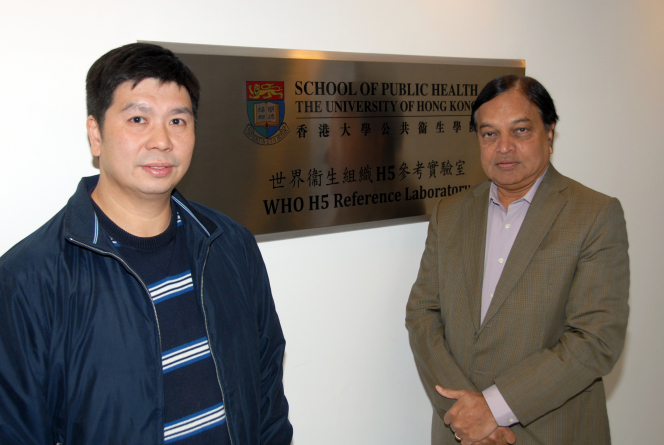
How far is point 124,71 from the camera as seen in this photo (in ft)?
3.58

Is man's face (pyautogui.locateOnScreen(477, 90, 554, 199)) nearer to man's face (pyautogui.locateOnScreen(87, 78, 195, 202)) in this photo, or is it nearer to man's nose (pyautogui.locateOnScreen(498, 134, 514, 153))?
man's nose (pyautogui.locateOnScreen(498, 134, 514, 153))

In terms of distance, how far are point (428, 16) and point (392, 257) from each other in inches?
34.9

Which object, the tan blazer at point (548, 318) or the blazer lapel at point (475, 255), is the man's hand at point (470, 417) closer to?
the tan blazer at point (548, 318)

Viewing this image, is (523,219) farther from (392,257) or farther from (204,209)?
(204,209)

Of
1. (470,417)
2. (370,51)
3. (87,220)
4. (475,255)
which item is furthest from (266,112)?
(470,417)

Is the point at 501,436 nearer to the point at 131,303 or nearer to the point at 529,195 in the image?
the point at 529,195

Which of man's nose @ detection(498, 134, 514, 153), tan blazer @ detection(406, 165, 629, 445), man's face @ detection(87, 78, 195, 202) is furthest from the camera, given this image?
man's nose @ detection(498, 134, 514, 153)

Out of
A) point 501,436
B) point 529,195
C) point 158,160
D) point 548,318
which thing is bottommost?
point 501,436

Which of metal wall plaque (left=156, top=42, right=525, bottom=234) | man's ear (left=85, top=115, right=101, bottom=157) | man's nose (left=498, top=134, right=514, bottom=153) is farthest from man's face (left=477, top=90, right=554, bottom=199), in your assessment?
man's ear (left=85, top=115, right=101, bottom=157)

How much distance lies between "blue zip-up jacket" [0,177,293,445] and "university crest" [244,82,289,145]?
51cm

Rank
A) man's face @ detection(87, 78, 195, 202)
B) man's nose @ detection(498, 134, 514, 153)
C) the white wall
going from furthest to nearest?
man's nose @ detection(498, 134, 514, 153), the white wall, man's face @ detection(87, 78, 195, 202)

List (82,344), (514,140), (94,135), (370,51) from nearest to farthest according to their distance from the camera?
(82,344) < (94,135) < (514,140) < (370,51)

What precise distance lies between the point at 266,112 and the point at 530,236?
0.86m

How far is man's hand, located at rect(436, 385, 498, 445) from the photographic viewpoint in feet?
4.93
